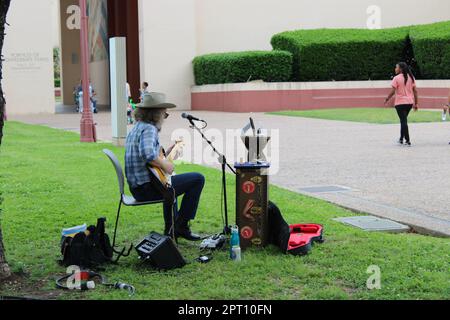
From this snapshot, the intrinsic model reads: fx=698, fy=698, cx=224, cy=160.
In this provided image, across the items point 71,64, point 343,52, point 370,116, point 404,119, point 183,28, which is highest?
point 183,28

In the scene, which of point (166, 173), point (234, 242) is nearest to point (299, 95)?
point (166, 173)

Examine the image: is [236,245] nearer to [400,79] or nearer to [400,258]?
[400,258]

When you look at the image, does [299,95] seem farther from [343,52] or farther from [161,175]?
[161,175]

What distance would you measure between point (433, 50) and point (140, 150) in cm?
2514

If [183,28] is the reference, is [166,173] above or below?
below

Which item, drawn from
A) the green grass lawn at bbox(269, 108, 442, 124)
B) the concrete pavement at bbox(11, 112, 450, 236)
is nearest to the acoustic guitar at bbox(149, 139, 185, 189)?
the concrete pavement at bbox(11, 112, 450, 236)

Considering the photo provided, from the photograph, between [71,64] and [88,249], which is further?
[71,64]

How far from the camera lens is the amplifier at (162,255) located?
18.4 ft

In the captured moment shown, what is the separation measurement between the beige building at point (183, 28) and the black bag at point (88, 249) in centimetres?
2749

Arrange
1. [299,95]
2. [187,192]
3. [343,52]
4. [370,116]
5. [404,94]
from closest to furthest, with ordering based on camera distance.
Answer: [187,192] → [404,94] → [370,116] → [299,95] → [343,52]

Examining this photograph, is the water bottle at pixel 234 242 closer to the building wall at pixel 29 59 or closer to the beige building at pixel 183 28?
the beige building at pixel 183 28

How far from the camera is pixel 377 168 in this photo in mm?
11570

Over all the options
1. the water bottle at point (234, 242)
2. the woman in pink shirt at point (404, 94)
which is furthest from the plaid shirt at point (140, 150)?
the woman in pink shirt at point (404, 94)
